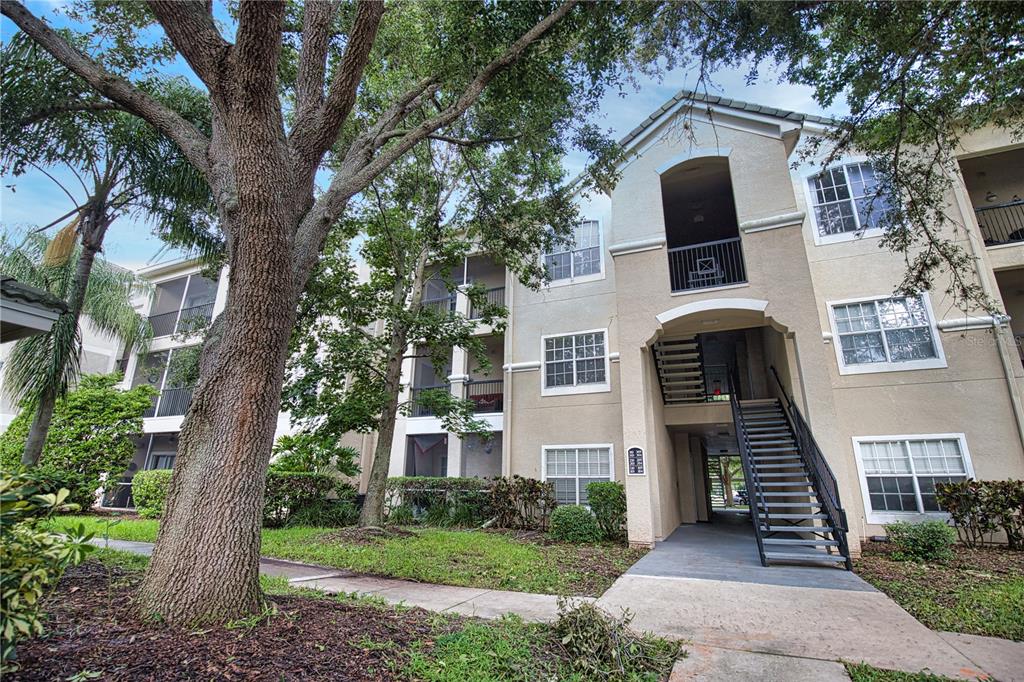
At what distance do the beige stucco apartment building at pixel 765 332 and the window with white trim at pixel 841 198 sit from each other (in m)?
0.04

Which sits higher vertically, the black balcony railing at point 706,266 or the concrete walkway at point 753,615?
the black balcony railing at point 706,266

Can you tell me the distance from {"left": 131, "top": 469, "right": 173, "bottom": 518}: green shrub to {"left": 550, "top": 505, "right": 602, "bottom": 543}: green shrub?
11.5 metres

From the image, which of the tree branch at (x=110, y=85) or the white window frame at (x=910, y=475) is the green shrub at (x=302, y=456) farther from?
the white window frame at (x=910, y=475)

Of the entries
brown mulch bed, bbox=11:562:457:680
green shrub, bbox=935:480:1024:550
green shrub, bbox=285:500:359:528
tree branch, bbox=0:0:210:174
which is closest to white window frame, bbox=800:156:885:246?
green shrub, bbox=935:480:1024:550

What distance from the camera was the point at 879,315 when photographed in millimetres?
10750

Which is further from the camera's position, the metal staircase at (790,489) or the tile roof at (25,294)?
the metal staircase at (790,489)

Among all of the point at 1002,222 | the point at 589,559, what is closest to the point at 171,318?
the point at 589,559

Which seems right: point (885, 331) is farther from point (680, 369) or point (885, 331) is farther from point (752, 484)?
point (752, 484)

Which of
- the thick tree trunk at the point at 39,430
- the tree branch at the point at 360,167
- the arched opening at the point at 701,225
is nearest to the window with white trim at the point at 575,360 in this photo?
the arched opening at the point at 701,225

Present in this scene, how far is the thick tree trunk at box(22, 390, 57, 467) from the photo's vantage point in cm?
735

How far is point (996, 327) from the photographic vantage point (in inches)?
384

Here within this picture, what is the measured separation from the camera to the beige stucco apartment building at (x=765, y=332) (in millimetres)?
9445

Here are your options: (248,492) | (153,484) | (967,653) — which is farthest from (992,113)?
(153,484)

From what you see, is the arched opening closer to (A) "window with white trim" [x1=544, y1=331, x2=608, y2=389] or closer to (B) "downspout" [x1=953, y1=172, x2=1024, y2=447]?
(A) "window with white trim" [x1=544, y1=331, x2=608, y2=389]
